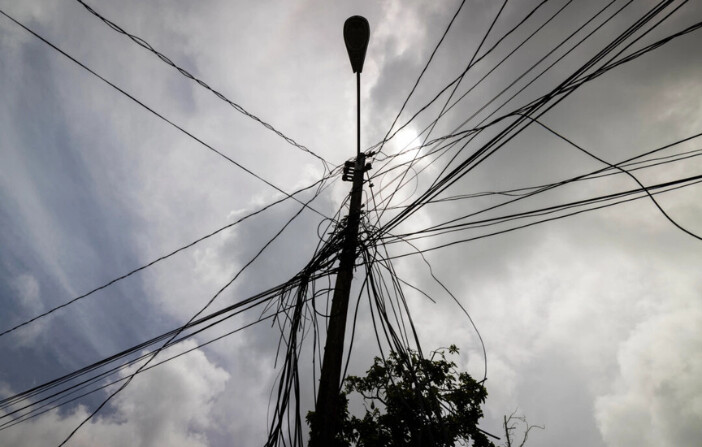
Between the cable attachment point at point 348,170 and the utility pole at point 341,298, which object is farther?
the cable attachment point at point 348,170

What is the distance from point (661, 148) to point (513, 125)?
0.90 meters

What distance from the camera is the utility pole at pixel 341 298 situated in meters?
2.06

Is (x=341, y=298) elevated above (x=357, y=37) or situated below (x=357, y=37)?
below

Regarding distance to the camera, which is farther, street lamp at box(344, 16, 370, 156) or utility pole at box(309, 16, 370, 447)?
street lamp at box(344, 16, 370, 156)

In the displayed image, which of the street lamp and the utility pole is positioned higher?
the street lamp

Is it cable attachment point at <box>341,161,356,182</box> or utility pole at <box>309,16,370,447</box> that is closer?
utility pole at <box>309,16,370,447</box>

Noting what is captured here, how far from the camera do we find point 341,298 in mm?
2598

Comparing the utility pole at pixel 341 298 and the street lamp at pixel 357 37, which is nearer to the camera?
the utility pole at pixel 341 298

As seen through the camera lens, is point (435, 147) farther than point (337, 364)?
Yes

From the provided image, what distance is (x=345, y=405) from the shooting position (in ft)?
22.0

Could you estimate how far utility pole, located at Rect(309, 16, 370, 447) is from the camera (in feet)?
6.75

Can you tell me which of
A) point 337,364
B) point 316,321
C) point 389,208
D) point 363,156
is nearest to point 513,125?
point 389,208

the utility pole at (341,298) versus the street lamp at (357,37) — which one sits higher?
the street lamp at (357,37)

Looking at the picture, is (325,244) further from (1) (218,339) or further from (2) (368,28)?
(2) (368,28)
